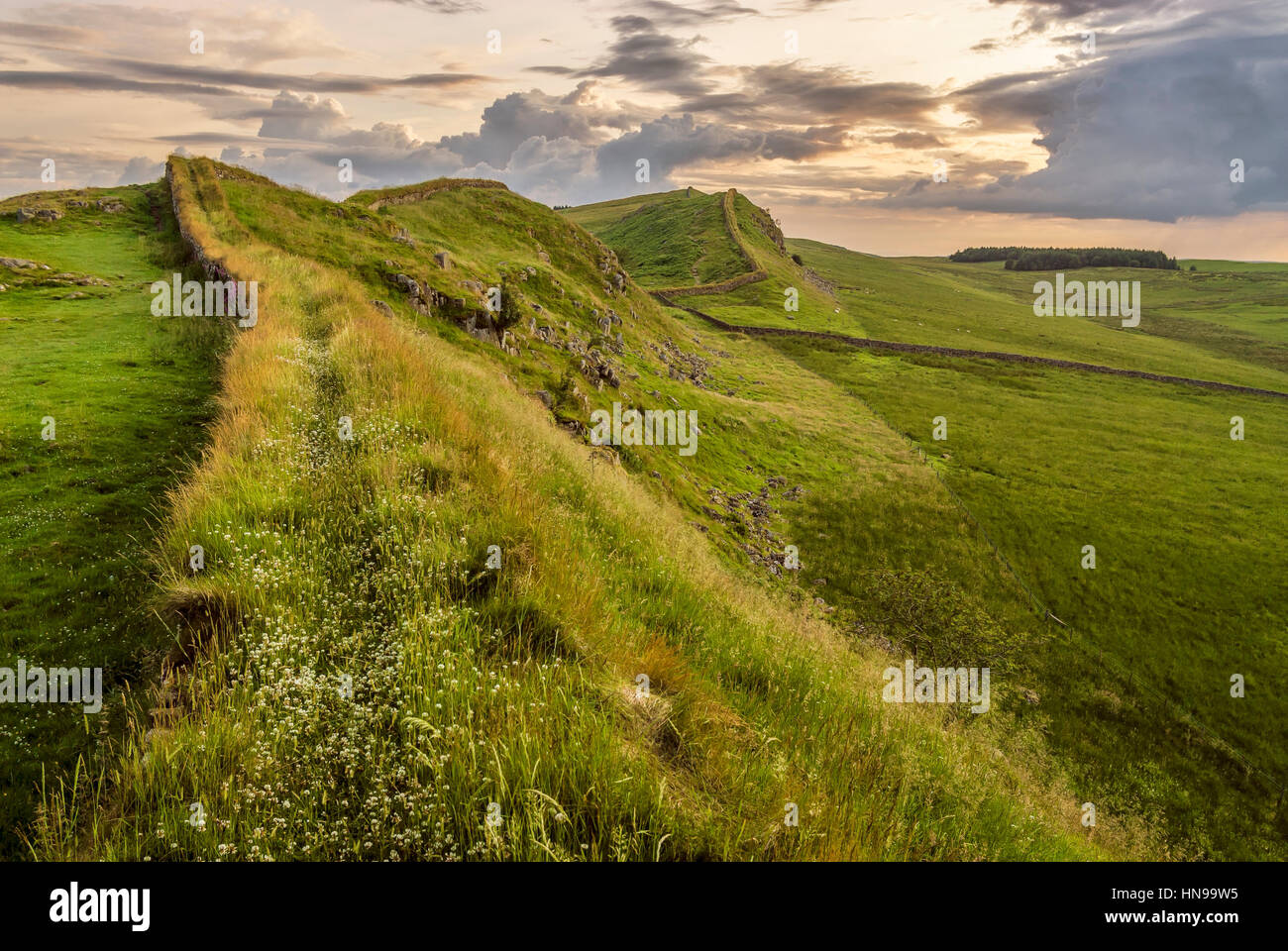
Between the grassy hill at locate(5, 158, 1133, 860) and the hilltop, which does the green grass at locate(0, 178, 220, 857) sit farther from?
the grassy hill at locate(5, 158, 1133, 860)

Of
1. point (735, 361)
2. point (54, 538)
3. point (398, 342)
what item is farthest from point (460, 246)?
point (54, 538)

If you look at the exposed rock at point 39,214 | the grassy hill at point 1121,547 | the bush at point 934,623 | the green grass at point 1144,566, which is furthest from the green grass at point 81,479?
the green grass at point 1144,566

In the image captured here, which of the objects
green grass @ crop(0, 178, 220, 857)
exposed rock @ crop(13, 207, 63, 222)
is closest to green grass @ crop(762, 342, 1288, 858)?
green grass @ crop(0, 178, 220, 857)

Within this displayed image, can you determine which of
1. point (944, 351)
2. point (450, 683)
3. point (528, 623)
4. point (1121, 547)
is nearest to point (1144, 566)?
point (1121, 547)

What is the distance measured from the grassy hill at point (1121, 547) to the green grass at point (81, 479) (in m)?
26.9

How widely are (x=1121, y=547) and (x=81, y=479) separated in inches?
2172

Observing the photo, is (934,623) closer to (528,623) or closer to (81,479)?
(528,623)

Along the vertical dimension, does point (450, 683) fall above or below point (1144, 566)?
above

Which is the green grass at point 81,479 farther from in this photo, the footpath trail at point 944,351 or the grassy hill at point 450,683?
the footpath trail at point 944,351

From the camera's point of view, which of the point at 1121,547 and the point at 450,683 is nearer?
the point at 450,683

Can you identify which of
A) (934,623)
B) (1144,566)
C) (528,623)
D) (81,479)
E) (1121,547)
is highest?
(81,479)

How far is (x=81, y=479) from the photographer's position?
9.45 m

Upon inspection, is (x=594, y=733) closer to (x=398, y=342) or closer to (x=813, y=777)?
(x=813, y=777)
